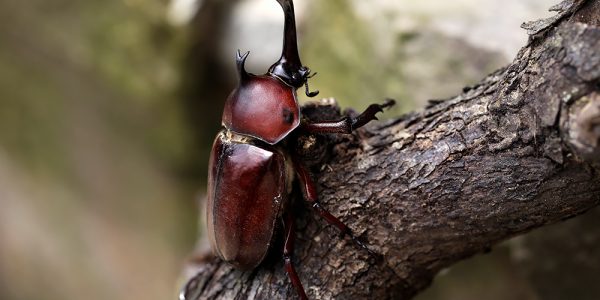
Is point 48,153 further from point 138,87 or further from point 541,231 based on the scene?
point 541,231

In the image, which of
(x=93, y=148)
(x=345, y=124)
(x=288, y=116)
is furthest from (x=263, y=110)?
(x=93, y=148)

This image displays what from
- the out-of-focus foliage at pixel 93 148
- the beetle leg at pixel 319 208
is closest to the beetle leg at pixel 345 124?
the beetle leg at pixel 319 208

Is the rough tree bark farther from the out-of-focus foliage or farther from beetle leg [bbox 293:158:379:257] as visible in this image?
the out-of-focus foliage

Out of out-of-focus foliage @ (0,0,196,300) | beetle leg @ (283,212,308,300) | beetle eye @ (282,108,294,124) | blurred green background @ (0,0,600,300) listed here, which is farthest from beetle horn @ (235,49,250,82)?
out-of-focus foliage @ (0,0,196,300)

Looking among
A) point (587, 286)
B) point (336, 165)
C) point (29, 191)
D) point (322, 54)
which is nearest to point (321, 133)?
point (336, 165)

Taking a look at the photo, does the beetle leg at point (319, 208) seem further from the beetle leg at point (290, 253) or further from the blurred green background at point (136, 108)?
the blurred green background at point (136, 108)

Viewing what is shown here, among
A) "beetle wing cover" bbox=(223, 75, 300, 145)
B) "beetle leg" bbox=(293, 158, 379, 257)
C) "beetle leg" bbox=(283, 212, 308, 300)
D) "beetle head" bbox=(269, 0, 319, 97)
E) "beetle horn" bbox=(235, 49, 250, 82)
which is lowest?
"beetle leg" bbox=(283, 212, 308, 300)
